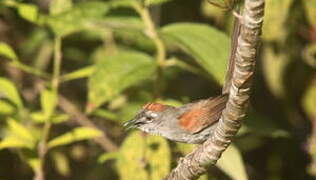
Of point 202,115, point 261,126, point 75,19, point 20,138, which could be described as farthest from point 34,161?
point 261,126

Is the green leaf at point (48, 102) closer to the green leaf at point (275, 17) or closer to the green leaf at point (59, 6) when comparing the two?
the green leaf at point (59, 6)

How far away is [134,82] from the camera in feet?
11.0

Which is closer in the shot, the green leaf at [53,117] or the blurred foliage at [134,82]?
the blurred foliage at [134,82]

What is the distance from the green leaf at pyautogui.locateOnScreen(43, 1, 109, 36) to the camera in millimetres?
3605

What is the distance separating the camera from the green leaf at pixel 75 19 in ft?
11.8

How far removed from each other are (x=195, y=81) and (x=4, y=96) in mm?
1721

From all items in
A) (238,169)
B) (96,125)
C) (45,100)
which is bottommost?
(96,125)

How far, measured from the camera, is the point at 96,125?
171 inches

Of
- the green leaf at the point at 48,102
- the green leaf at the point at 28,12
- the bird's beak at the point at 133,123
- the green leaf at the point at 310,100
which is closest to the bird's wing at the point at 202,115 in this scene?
the bird's beak at the point at 133,123

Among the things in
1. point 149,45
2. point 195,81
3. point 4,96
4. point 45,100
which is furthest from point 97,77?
point 195,81

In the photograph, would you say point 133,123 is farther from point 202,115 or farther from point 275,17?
point 275,17

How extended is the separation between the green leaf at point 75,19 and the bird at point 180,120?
69 cm

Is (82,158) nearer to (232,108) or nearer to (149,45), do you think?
(149,45)

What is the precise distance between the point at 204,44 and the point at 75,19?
707 mm
